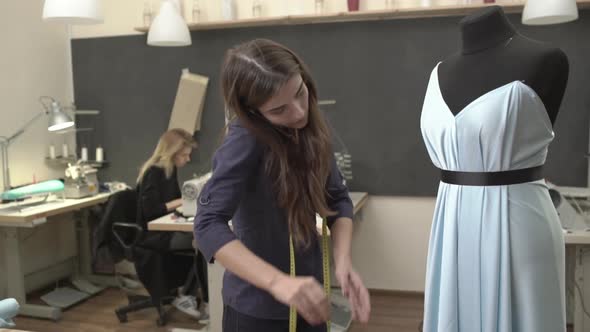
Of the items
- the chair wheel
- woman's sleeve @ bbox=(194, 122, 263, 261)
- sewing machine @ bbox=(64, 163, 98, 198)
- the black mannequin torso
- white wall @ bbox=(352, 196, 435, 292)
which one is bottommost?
the chair wheel

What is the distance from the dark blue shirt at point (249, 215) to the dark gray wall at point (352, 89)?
7.97ft

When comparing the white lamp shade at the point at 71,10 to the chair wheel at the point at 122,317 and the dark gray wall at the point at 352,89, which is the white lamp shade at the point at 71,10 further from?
the chair wheel at the point at 122,317

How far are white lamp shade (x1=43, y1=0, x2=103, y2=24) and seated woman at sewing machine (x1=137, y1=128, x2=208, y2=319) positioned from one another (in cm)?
94

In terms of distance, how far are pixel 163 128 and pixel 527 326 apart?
3421mm

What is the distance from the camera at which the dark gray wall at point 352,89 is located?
3561 millimetres

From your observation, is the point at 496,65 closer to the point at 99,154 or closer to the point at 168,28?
the point at 168,28

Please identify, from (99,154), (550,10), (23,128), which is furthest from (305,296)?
(99,154)

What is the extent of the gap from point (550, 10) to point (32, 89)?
3643 millimetres

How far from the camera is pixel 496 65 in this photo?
1650 millimetres

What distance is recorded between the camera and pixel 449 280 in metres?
1.64

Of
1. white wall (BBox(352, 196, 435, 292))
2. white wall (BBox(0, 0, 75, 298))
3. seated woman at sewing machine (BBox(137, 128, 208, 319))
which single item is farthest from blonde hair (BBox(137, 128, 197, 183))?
white wall (BBox(352, 196, 435, 292))

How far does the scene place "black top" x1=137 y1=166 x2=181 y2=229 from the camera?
3453 millimetres

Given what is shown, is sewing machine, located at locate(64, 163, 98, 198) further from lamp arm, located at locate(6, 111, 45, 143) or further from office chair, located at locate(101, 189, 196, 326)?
office chair, located at locate(101, 189, 196, 326)

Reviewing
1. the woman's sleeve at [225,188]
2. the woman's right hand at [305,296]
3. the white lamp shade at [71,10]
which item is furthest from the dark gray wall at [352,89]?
the woman's right hand at [305,296]
